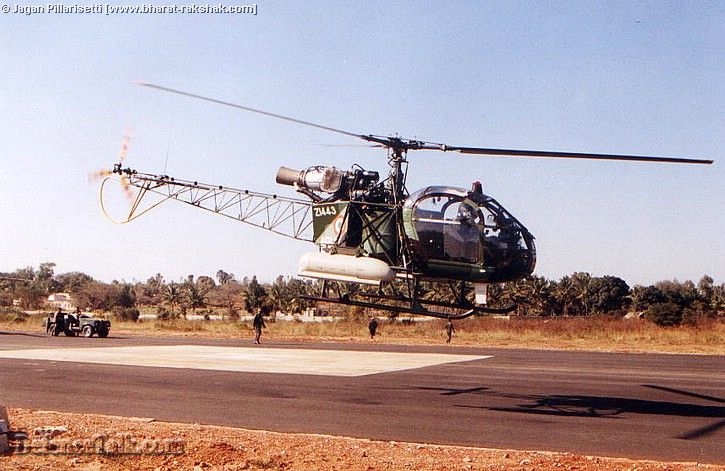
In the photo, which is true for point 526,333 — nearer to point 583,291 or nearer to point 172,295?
point 583,291

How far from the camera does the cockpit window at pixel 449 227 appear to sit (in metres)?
13.9

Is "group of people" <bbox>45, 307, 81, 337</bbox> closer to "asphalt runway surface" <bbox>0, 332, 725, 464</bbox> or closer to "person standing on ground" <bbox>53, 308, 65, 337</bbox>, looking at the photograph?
"person standing on ground" <bbox>53, 308, 65, 337</bbox>

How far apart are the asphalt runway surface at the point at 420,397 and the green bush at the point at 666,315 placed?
2599cm

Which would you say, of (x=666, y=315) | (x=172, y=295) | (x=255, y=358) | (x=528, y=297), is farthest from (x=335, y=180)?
(x=172, y=295)

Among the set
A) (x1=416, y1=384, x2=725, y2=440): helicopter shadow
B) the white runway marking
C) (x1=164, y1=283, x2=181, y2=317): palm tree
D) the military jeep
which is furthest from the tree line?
(x1=416, y1=384, x2=725, y2=440): helicopter shadow

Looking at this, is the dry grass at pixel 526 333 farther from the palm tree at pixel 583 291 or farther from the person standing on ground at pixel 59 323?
the palm tree at pixel 583 291

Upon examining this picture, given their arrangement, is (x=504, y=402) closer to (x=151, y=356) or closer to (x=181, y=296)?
(x=151, y=356)

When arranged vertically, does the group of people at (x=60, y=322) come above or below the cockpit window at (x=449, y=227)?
below

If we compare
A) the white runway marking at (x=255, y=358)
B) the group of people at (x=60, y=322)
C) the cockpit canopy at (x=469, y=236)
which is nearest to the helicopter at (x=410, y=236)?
the cockpit canopy at (x=469, y=236)

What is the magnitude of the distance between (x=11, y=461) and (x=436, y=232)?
29.3 ft

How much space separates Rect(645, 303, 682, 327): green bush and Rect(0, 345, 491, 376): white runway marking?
2885 cm

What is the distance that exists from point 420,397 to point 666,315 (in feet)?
142

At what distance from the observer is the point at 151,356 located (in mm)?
27859

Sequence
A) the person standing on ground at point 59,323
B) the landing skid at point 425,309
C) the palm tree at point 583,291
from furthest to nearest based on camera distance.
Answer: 1. the palm tree at point 583,291
2. the person standing on ground at point 59,323
3. the landing skid at point 425,309
